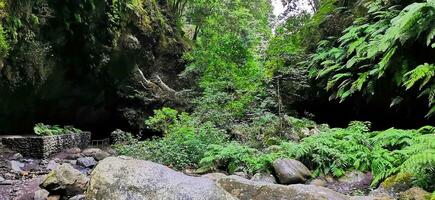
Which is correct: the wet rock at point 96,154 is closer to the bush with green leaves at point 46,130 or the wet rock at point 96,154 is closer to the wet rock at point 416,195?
the bush with green leaves at point 46,130

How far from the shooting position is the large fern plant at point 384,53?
21.1ft

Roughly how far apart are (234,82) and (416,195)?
7.31 m

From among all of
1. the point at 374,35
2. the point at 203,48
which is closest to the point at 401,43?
the point at 374,35

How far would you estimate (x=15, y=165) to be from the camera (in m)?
8.09

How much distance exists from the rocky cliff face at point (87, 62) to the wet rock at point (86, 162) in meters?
2.87

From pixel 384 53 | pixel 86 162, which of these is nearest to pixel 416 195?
pixel 384 53

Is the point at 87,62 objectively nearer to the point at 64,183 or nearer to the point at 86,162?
the point at 86,162

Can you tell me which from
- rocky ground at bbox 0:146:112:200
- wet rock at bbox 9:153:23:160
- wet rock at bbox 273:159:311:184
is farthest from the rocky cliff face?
wet rock at bbox 273:159:311:184

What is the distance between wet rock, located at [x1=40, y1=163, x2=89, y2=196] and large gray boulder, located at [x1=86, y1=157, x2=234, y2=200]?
269cm

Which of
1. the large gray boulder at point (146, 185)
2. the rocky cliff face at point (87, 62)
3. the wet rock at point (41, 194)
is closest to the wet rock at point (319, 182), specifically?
the large gray boulder at point (146, 185)

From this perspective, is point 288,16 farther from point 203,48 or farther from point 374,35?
point 374,35

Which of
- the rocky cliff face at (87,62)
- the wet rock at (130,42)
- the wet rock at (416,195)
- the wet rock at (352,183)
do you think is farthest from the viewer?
the wet rock at (130,42)

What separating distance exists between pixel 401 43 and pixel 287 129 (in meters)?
2.99

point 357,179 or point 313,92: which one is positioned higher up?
point 313,92
